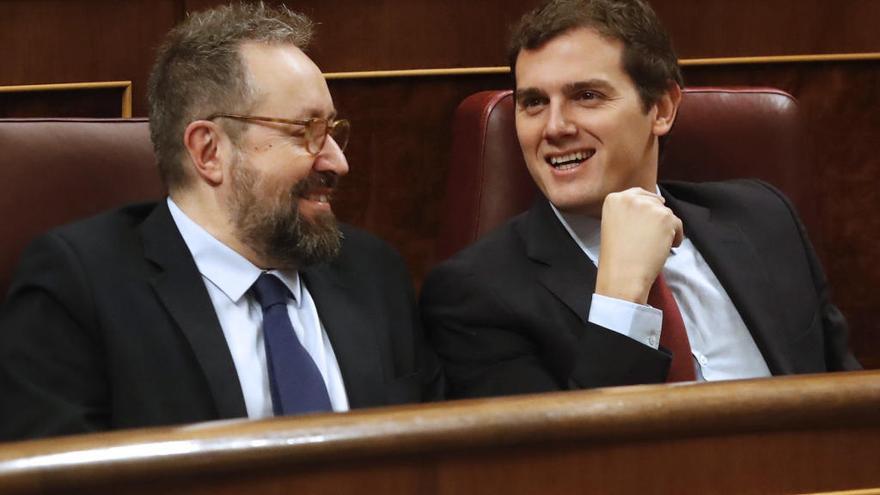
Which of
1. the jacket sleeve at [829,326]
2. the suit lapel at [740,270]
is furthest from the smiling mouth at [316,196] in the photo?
the jacket sleeve at [829,326]

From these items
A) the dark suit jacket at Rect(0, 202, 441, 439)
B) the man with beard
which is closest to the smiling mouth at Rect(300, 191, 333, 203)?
the man with beard

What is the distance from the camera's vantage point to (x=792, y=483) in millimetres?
550

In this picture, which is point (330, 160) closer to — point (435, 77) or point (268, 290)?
point (268, 290)

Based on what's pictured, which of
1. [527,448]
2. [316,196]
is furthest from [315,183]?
[527,448]

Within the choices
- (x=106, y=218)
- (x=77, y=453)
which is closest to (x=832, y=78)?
(x=106, y=218)

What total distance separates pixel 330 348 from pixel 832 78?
74 centimetres

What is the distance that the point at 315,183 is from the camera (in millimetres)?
933

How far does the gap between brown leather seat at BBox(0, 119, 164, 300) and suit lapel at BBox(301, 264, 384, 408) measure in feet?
0.54

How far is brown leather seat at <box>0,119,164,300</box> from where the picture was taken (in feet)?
3.01

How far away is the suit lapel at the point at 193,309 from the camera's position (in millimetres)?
811

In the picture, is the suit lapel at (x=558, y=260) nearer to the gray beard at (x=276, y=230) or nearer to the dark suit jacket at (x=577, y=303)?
the dark suit jacket at (x=577, y=303)

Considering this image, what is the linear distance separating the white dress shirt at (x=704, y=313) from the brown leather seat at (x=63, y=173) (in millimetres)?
356

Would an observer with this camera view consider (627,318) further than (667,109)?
No

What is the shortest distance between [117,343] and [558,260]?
1.20 ft
